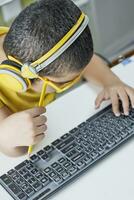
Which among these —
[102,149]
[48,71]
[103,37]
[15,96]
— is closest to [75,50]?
[48,71]

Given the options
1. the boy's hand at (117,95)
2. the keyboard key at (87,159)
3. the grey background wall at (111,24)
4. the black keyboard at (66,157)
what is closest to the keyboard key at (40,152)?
the black keyboard at (66,157)

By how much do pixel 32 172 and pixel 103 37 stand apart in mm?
1497

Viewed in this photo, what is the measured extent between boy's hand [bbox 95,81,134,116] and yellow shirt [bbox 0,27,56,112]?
18 cm

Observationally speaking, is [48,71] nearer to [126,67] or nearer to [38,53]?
[38,53]

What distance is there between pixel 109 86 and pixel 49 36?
35cm

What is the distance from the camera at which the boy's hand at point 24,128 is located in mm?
792

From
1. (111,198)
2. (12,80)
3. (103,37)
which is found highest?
(12,80)

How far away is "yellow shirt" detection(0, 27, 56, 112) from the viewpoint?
958 mm

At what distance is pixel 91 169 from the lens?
2.55 feet

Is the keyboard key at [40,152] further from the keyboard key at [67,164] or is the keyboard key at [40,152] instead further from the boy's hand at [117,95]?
the boy's hand at [117,95]

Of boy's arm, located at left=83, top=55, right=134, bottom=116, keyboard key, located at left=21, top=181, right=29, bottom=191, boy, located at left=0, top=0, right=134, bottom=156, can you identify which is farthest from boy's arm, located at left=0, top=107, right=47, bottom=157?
boy's arm, located at left=83, top=55, right=134, bottom=116

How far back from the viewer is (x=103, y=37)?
6.98 feet

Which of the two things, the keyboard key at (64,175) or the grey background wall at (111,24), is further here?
the grey background wall at (111,24)

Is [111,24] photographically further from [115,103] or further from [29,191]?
[29,191]
